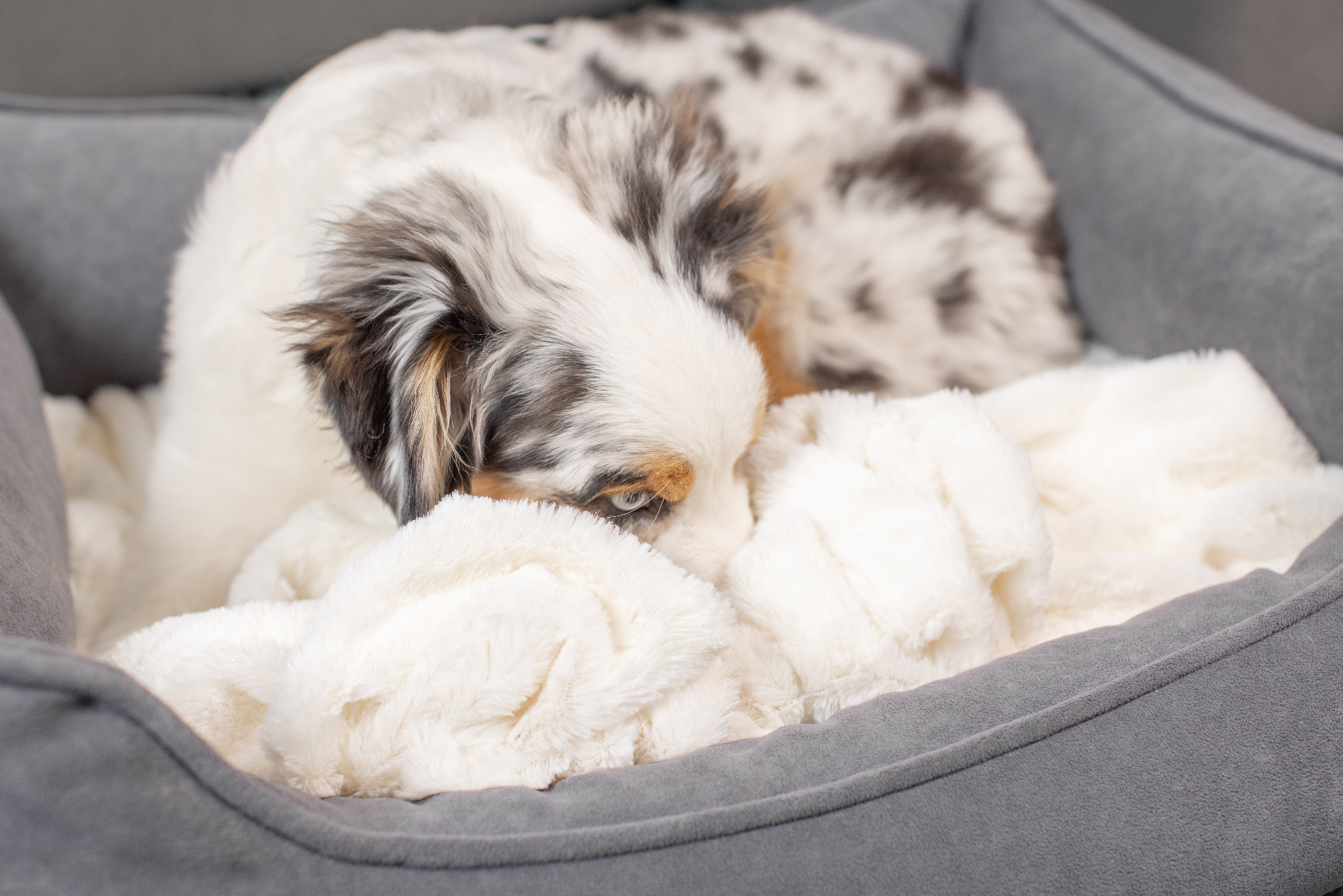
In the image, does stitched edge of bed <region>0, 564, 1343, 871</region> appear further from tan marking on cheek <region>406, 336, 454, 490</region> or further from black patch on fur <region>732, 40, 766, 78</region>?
black patch on fur <region>732, 40, 766, 78</region>

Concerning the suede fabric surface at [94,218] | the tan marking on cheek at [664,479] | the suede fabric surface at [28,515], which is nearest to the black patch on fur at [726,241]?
the tan marking on cheek at [664,479]

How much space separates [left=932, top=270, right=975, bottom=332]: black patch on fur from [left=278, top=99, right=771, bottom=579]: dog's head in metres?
0.68

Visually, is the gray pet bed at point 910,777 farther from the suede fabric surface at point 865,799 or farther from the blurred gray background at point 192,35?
the blurred gray background at point 192,35

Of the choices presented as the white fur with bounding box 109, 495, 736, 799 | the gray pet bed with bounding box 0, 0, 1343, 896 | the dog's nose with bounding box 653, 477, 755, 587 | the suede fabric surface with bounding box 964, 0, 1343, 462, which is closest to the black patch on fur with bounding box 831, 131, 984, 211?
the suede fabric surface with bounding box 964, 0, 1343, 462

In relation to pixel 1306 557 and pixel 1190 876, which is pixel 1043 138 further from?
pixel 1190 876

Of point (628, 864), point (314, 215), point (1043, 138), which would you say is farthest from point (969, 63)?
point (628, 864)

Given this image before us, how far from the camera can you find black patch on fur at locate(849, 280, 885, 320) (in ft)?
5.65

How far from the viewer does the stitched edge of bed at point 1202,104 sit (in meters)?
1.53

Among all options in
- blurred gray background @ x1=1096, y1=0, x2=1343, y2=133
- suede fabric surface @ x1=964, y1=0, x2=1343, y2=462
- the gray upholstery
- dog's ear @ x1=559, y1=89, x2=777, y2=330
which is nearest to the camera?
dog's ear @ x1=559, y1=89, x2=777, y2=330

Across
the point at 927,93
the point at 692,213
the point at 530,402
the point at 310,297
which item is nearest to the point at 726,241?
the point at 692,213

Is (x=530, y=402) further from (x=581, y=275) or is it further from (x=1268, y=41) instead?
(x=1268, y=41)

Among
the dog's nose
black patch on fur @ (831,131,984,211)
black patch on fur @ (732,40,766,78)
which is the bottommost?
the dog's nose

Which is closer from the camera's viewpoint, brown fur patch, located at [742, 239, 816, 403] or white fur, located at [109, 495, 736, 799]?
white fur, located at [109, 495, 736, 799]

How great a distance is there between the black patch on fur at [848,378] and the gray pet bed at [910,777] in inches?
25.8
